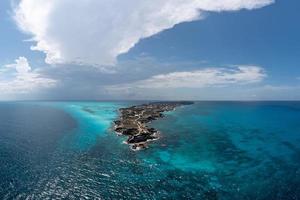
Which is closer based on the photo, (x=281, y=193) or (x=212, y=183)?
(x=281, y=193)

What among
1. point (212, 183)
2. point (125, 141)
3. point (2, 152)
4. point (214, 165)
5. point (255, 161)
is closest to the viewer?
point (212, 183)

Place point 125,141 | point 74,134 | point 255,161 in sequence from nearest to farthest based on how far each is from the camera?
point 255,161 → point 125,141 → point 74,134

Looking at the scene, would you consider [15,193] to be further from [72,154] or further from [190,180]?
[190,180]

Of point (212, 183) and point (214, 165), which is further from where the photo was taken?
point (214, 165)

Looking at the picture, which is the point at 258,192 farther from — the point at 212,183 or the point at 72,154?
the point at 72,154

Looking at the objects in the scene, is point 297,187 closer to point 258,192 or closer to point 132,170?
point 258,192

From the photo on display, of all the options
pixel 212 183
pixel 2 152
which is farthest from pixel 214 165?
pixel 2 152

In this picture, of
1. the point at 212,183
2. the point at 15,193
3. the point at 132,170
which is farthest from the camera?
the point at 132,170

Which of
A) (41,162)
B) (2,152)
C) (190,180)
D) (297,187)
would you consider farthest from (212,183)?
(2,152)

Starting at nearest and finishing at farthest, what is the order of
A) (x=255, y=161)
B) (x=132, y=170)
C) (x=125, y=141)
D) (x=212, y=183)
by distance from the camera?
(x=212, y=183), (x=132, y=170), (x=255, y=161), (x=125, y=141)
